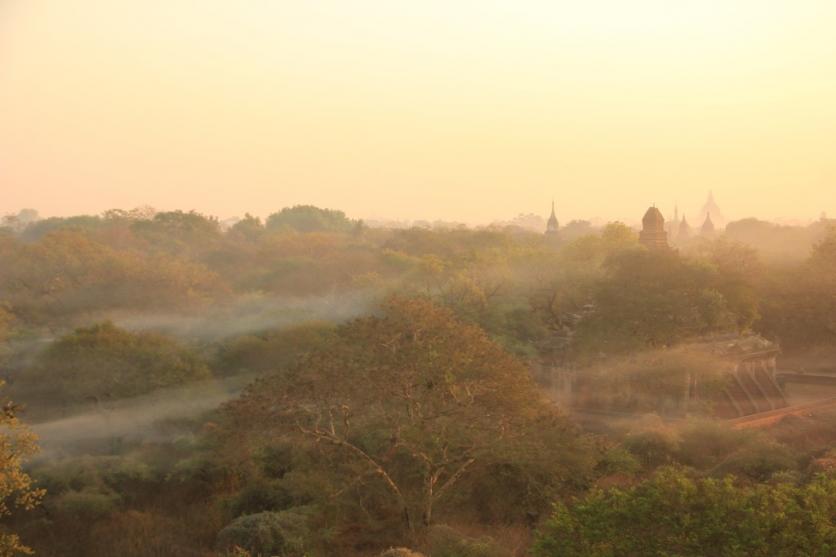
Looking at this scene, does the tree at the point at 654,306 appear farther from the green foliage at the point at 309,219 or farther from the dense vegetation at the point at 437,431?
the green foliage at the point at 309,219

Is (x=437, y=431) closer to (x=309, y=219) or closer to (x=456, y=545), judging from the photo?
(x=456, y=545)

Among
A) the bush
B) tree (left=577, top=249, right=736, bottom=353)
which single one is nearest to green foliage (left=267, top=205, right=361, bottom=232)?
tree (left=577, top=249, right=736, bottom=353)

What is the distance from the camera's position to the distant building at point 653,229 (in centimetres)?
3566

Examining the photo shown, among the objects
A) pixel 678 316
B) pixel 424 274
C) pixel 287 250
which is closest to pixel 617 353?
pixel 678 316

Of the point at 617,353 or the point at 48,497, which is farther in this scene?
the point at 617,353

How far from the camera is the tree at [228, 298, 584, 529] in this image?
15125mm

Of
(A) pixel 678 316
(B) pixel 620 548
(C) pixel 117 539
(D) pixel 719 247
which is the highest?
(D) pixel 719 247

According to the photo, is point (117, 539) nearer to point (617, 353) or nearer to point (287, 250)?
point (617, 353)

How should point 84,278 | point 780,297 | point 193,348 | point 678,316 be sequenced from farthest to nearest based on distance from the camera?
point 84,278 → point 780,297 → point 193,348 → point 678,316

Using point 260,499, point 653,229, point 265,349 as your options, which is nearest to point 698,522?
point 260,499

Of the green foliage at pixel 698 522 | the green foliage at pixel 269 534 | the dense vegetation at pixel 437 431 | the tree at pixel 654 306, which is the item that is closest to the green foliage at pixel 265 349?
the dense vegetation at pixel 437 431

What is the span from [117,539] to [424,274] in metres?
24.4

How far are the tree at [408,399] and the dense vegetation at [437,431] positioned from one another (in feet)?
0.17

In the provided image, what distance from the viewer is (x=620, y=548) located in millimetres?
9750
